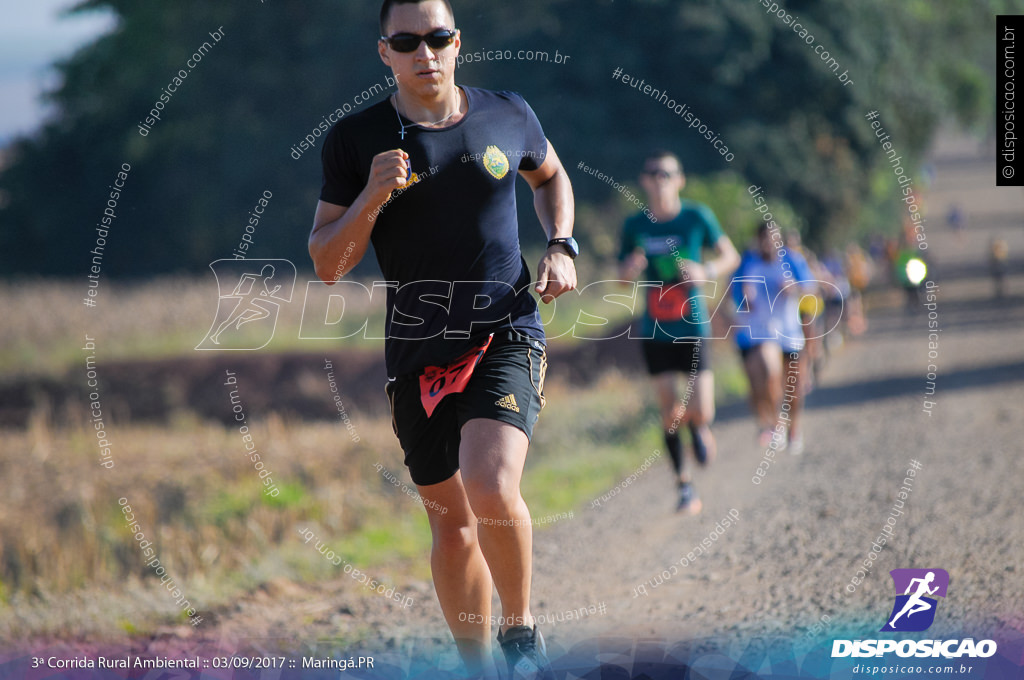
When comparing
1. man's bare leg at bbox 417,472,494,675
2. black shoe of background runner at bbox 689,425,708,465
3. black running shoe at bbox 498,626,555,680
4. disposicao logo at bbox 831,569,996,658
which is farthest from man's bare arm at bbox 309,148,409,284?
black shoe of background runner at bbox 689,425,708,465

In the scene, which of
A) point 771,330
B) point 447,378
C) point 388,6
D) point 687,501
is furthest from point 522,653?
point 771,330

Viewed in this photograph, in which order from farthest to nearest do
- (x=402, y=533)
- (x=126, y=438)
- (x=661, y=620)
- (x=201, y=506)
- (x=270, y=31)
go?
(x=270, y=31)
(x=126, y=438)
(x=201, y=506)
(x=402, y=533)
(x=661, y=620)

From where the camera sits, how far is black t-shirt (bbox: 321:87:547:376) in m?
3.04

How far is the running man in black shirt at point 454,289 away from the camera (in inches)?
119

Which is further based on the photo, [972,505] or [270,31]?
[270,31]

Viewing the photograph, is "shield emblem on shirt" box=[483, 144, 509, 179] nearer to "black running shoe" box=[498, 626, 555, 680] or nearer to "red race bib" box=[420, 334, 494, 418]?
"red race bib" box=[420, 334, 494, 418]

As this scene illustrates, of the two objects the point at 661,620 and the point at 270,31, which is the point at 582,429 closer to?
the point at 661,620

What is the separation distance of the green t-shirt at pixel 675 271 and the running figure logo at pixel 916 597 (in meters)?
2.42

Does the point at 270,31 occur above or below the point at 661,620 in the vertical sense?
above

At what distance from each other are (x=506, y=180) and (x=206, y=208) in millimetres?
27537

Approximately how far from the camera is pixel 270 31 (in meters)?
26.5

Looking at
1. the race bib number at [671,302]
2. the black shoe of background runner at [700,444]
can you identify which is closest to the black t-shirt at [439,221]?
the race bib number at [671,302]

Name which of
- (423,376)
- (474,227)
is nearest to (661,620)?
(423,376)

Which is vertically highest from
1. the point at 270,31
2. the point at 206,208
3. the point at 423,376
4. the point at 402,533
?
the point at 270,31
